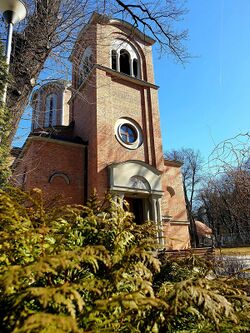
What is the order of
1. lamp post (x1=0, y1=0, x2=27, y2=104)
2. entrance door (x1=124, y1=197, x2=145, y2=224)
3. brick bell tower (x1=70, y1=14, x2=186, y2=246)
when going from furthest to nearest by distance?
entrance door (x1=124, y1=197, x2=145, y2=224), brick bell tower (x1=70, y1=14, x2=186, y2=246), lamp post (x1=0, y1=0, x2=27, y2=104)

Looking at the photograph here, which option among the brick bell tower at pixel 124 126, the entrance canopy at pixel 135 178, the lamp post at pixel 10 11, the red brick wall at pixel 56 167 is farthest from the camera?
the brick bell tower at pixel 124 126

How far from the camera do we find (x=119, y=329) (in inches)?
56.3

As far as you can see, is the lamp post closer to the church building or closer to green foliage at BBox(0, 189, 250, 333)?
green foliage at BBox(0, 189, 250, 333)

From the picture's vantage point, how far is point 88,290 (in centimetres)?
152

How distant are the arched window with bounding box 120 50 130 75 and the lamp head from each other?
13.3 meters

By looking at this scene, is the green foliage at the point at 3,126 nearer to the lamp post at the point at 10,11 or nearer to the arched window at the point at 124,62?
the lamp post at the point at 10,11

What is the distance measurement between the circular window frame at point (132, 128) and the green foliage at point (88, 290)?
13.5 metres

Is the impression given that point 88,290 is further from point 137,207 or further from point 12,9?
point 137,207

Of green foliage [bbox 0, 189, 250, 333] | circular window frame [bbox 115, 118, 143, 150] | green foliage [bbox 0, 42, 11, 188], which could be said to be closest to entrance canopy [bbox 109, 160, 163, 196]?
circular window frame [bbox 115, 118, 143, 150]

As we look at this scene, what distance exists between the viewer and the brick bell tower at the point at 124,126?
46.7ft

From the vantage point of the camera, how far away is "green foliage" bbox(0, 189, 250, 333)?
3.89 ft

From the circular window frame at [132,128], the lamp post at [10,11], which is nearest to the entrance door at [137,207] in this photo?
the circular window frame at [132,128]

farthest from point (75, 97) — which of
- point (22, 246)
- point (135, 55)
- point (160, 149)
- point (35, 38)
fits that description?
point (22, 246)

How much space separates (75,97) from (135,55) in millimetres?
5113
